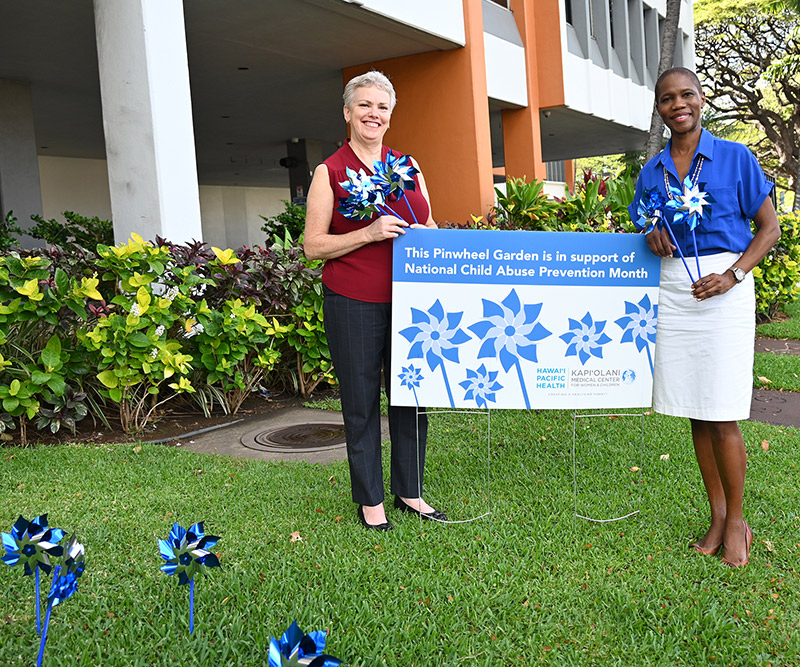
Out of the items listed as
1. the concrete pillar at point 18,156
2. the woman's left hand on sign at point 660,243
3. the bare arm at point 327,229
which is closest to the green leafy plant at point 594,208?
the woman's left hand on sign at point 660,243

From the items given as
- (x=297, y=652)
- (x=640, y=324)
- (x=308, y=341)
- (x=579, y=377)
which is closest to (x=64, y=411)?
(x=308, y=341)

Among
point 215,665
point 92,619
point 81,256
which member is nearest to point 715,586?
point 215,665

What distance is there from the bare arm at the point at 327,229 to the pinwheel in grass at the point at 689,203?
43.0 inches

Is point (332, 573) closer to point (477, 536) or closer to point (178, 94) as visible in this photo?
point (477, 536)

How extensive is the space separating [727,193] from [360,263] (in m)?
1.53

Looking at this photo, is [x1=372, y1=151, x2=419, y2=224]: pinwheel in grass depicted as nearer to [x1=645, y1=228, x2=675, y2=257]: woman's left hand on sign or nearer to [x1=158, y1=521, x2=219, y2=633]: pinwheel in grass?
[x1=645, y1=228, x2=675, y2=257]: woman's left hand on sign

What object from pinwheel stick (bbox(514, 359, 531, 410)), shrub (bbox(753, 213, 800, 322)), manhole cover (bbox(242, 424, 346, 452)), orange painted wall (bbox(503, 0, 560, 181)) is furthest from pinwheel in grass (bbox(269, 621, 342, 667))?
orange painted wall (bbox(503, 0, 560, 181))

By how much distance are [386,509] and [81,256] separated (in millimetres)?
2950

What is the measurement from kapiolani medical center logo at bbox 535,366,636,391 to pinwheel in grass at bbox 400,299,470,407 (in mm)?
416

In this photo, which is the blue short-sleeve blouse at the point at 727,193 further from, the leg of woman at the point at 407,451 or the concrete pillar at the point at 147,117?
the concrete pillar at the point at 147,117

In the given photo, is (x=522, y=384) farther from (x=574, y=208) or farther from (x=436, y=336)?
(x=574, y=208)

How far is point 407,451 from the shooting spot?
345 cm

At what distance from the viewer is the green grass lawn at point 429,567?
7.74 ft

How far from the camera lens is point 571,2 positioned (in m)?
15.7
